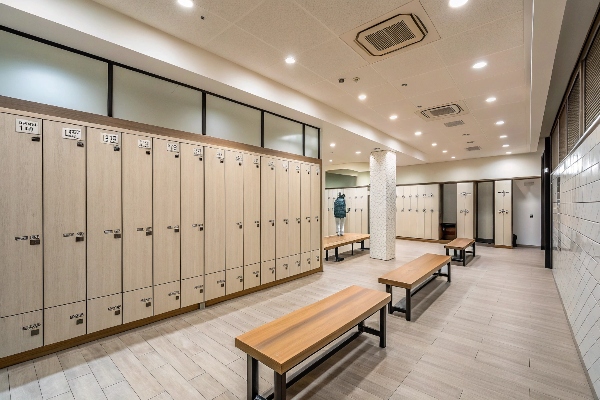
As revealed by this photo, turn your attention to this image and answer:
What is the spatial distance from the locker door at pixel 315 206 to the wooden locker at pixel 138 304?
9.97 feet

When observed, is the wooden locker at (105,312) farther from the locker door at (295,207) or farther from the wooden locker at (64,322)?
the locker door at (295,207)

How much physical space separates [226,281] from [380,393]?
2521 mm

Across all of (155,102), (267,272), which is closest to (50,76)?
(155,102)

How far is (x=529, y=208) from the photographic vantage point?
9.23m

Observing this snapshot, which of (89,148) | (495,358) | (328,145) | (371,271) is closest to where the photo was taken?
(495,358)

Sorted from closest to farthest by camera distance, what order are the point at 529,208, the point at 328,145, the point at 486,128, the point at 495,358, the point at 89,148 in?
the point at 495,358 < the point at 89,148 < the point at 486,128 < the point at 328,145 < the point at 529,208

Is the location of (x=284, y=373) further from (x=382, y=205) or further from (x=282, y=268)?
(x=382, y=205)

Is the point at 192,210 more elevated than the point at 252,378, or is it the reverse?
the point at 192,210

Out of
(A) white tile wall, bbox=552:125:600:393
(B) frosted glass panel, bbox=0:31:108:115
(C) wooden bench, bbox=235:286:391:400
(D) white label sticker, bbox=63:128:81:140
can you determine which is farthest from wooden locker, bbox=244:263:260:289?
(A) white tile wall, bbox=552:125:600:393

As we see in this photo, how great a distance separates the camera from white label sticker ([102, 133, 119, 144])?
287cm

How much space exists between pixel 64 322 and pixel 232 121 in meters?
3.04

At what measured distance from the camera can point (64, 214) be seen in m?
2.62

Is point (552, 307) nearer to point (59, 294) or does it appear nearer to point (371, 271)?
point (371, 271)

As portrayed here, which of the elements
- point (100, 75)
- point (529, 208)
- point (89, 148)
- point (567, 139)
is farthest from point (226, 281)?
point (529, 208)
